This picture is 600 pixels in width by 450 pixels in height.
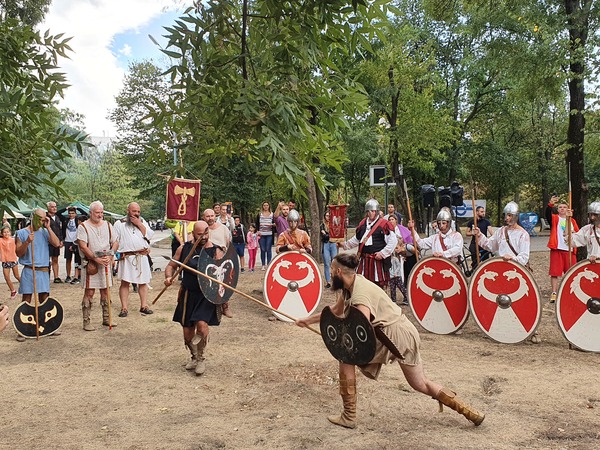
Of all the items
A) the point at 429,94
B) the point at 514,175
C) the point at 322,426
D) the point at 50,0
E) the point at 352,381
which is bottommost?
the point at 322,426

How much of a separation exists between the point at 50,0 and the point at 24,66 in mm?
17284

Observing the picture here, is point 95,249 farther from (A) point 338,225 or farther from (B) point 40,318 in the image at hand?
(A) point 338,225

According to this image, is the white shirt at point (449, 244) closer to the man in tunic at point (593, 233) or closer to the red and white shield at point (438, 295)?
the red and white shield at point (438, 295)

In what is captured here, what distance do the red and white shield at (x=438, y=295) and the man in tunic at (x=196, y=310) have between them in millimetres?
2666

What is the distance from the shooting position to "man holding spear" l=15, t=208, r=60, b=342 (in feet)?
23.5

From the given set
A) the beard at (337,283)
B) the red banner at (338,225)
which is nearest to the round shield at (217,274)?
the beard at (337,283)

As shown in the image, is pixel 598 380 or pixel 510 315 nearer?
pixel 598 380

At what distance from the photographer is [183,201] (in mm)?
7953

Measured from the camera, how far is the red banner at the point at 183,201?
7888 millimetres

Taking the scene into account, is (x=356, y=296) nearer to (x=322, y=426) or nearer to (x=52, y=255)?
(x=322, y=426)

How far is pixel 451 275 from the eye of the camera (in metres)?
6.68

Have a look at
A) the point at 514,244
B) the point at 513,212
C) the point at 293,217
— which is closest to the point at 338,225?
the point at 293,217

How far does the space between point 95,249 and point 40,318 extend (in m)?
1.15

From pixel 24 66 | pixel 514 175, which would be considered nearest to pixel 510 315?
pixel 24 66
